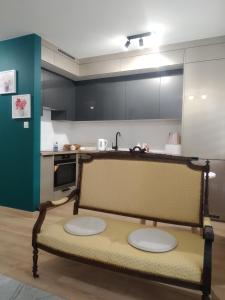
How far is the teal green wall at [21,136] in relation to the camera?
3.25 m

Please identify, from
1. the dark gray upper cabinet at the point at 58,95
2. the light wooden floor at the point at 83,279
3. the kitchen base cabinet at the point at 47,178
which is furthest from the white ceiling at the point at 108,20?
the light wooden floor at the point at 83,279

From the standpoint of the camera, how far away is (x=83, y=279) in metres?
1.84

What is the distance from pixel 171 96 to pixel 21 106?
2.34 m

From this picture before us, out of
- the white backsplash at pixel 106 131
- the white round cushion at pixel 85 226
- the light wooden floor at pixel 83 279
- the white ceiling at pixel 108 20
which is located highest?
the white ceiling at pixel 108 20

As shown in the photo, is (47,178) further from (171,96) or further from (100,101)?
(171,96)

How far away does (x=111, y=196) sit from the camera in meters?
2.11

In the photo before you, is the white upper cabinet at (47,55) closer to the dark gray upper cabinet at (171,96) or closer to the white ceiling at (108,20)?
the white ceiling at (108,20)

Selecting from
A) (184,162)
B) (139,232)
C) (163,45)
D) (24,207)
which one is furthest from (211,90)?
(24,207)

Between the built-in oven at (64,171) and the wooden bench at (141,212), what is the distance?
1.63 metres

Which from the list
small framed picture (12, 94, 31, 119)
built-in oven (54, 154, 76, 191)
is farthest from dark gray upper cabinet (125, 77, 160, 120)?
small framed picture (12, 94, 31, 119)

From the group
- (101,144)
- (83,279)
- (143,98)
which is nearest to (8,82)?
(101,144)

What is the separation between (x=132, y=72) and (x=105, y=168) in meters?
2.41

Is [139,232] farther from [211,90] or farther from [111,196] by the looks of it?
[211,90]

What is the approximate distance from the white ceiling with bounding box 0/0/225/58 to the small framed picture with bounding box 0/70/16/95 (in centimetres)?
51
